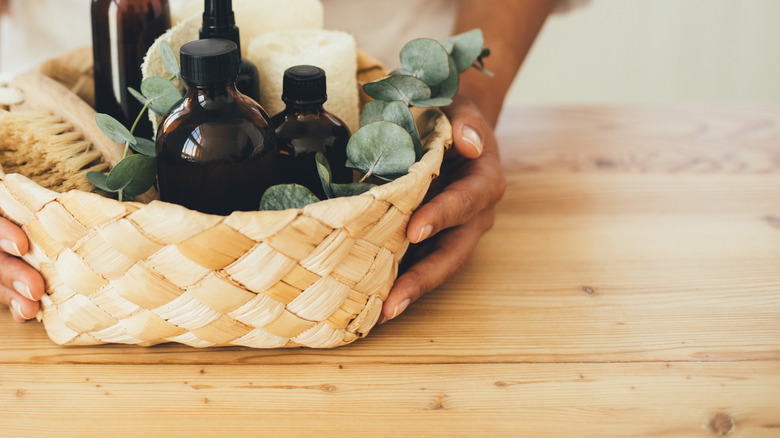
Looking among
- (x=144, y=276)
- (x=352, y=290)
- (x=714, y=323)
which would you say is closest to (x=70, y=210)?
(x=144, y=276)

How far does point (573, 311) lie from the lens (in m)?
0.59

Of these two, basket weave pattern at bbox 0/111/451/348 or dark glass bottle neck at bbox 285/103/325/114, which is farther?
dark glass bottle neck at bbox 285/103/325/114

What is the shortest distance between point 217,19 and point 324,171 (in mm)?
172

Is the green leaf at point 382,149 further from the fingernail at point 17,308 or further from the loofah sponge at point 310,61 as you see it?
the fingernail at point 17,308

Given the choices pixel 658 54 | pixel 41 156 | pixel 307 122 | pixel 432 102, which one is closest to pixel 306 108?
pixel 307 122

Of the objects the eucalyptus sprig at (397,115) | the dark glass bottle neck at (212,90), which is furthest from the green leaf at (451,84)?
the dark glass bottle neck at (212,90)

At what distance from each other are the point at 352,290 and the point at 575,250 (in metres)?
0.29

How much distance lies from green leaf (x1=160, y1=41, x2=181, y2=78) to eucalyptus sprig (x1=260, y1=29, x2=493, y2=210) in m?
0.14

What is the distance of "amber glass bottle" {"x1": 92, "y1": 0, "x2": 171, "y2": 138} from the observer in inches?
24.0

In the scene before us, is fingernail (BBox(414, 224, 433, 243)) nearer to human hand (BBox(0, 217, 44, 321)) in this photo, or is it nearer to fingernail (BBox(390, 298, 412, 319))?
fingernail (BBox(390, 298, 412, 319))

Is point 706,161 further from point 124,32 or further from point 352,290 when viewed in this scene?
point 124,32

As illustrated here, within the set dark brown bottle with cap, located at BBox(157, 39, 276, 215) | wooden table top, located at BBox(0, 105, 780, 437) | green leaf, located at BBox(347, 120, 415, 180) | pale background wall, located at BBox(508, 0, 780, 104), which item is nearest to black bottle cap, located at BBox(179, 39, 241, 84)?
dark brown bottle with cap, located at BBox(157, 39, 276, 215)

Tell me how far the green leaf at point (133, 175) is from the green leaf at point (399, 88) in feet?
0.64

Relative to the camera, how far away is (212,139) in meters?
0.47
